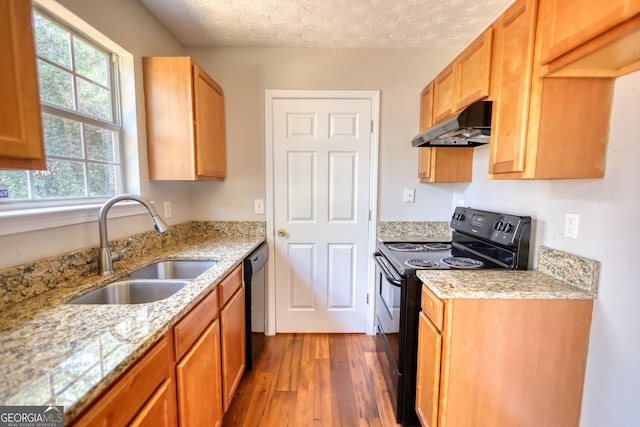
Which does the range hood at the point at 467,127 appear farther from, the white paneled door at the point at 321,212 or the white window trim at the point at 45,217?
the white window trim at the point at 45,217

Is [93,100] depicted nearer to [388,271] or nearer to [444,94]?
[388,271]

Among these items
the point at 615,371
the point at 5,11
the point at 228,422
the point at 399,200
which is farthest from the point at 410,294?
the point at 5,11

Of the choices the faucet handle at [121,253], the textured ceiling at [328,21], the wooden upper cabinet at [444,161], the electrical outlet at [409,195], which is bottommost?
the faucet handle at [121,253]

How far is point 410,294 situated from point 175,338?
112 cm

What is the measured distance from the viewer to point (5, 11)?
28.1 inches

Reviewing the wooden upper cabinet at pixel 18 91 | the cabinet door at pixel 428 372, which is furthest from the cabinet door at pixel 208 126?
the cabinet door at pixel 428 372

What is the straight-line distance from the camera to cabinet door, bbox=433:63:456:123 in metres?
1.75

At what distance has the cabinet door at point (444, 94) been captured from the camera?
1.75m

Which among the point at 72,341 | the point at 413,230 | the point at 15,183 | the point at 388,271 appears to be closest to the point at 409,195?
the point at 413,230

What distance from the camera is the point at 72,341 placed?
772 mm

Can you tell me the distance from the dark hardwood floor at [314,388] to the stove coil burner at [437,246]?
966 mm

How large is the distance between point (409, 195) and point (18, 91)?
231 centimetres

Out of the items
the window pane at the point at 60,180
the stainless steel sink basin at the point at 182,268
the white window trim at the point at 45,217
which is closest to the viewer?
the white window trim at the point at 45,217

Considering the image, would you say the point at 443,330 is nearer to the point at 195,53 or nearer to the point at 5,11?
the point at 5,11
